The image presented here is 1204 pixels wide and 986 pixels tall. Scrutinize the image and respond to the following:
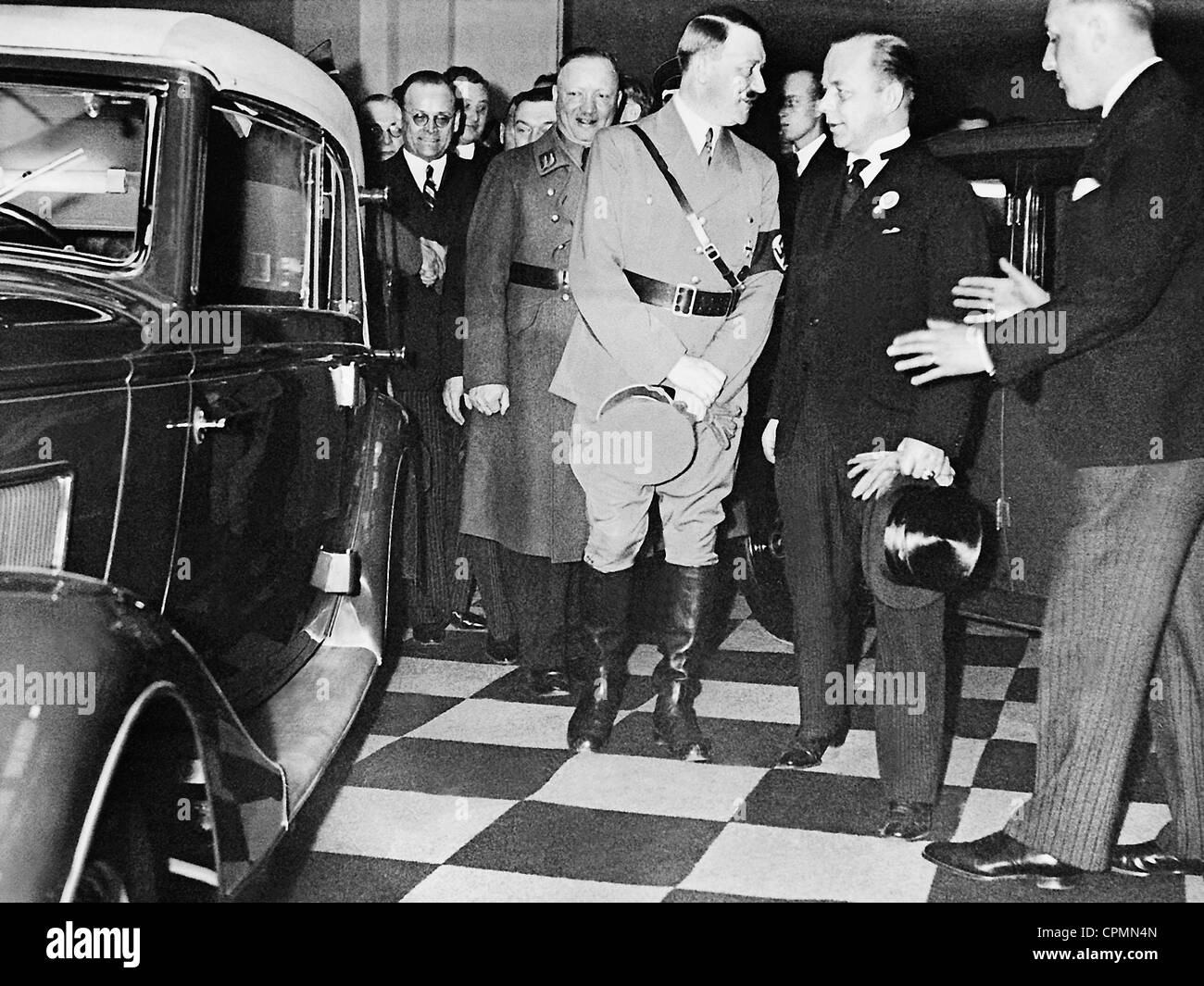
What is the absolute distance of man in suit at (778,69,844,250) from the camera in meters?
5.45

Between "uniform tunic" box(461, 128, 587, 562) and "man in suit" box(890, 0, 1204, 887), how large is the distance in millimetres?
1888

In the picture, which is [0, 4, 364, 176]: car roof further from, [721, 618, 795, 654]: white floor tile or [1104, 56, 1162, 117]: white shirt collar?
[721, 618, 795, 654]: white floor tile

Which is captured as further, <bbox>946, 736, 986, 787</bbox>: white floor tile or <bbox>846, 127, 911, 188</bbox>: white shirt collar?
<bbox>946, 736, 986, 787</bbox>: white floor tile

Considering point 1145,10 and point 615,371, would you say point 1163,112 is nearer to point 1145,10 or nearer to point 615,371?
point 1145,10

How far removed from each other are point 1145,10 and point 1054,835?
1.73 m

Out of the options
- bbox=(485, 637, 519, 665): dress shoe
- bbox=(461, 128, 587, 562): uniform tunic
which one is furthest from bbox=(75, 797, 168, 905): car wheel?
bbox=(485, 637, 519, 665): dress shoe

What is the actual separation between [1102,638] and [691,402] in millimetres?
1292

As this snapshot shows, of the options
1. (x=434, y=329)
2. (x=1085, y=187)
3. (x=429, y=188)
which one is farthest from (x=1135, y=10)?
(x=429, y=188)

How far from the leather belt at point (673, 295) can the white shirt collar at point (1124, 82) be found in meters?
1.23

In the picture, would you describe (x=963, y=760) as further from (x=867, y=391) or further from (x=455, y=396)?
(x=455, y=396)

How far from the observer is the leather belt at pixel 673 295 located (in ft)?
12.6

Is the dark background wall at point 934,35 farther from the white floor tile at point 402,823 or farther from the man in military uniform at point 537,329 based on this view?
the white floor tile at point 402,823

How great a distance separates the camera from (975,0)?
44.8 feet

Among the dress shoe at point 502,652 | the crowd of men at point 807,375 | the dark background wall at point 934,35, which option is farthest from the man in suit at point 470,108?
the dark background wall at point 934,35
